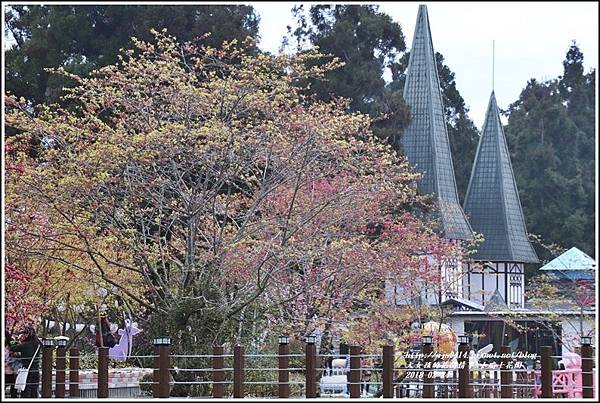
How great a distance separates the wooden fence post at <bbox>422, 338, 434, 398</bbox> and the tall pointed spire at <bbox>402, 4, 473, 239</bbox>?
18.6 meters

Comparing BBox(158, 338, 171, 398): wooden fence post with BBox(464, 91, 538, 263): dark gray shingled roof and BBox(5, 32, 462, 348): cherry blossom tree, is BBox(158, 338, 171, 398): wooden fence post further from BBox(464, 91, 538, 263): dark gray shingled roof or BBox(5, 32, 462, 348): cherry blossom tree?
BBox(464, 91, 538, 263): dark gray shingled roof

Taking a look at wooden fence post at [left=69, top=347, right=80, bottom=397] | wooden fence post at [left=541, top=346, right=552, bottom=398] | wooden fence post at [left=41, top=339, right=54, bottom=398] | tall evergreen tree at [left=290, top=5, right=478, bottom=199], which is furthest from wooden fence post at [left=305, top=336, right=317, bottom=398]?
tall evergreen tree at [left=290, top=5, right=478, bottom=199]

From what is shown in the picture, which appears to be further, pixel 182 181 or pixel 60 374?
pixel 182 181

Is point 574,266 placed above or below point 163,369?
above

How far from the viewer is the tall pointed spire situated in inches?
1234

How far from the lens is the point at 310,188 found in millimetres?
16500

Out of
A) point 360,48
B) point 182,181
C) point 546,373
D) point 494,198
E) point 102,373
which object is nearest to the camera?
point 102,373

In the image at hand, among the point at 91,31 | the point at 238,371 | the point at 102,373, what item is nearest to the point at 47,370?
the point at 102,373

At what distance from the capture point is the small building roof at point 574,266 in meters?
→ 28.9

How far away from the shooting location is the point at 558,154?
40531mm

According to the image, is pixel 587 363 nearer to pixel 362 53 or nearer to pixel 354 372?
pixel 354 372

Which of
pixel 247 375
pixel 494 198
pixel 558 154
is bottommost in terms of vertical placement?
pixel 247 375

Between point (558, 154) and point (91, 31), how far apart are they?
23.6m

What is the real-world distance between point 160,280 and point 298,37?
665 inches
